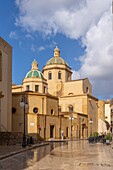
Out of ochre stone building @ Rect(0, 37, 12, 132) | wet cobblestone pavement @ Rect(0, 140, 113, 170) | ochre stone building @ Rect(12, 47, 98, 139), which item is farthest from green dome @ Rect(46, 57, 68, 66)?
wet cobblestone pavement @ Rect(0, 140, 113, 170)

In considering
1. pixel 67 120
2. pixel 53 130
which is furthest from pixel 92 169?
pixel 67 120

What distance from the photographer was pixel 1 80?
32969 millimetres

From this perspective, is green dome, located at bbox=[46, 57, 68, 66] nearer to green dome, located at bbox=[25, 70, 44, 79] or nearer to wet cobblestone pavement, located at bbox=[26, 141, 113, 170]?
green dome, located at bbox=[25, 70, 44, 79]

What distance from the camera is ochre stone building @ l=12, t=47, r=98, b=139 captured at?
47.7 meters

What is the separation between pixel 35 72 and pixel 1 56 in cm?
2956

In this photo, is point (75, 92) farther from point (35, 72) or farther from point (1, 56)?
point (1, 56)

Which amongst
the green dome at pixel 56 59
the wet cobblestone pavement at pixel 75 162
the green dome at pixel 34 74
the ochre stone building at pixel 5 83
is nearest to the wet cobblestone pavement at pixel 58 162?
the wet cobblestone pavement at pixel 75 162

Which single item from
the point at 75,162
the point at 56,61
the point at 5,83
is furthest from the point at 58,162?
the point at 56,61

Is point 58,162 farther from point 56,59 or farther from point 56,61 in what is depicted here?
point 56,59

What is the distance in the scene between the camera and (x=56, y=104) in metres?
53.5

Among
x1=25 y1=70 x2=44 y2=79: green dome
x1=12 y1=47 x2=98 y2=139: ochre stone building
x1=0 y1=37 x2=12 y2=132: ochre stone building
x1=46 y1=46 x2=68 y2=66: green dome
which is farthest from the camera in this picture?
x1=46 y1=46 x2=68 y2=66: green dome

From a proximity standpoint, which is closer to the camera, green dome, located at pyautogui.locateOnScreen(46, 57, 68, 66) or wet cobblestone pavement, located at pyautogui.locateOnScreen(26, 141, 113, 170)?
wet cobblestone pavement, located at pyautogui.locateOnScreen(26, 141, 113, 170)

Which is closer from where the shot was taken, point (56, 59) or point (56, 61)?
point (56, 61)

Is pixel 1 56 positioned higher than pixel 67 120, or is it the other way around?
pixel 1 56
